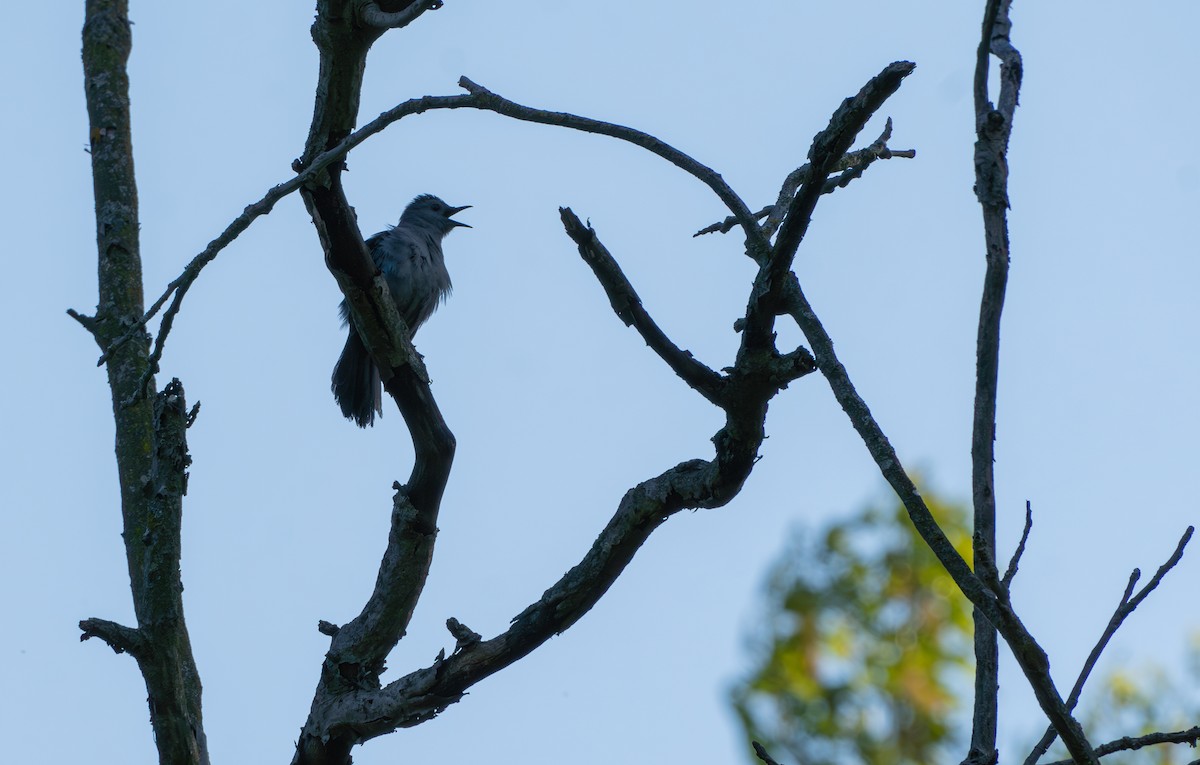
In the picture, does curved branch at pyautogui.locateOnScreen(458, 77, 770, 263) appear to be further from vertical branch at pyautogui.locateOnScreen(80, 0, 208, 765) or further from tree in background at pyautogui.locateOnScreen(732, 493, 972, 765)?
tree in background at pyautogui.locateOnScreen(732, 493, 972, 765)

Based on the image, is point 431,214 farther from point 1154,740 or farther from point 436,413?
point 1154,740

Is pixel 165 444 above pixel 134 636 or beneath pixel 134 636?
above

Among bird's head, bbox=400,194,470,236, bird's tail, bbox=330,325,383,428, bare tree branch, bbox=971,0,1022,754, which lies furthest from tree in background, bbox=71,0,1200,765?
bird's head, bbox=400,194,470,236

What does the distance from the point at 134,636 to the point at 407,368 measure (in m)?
1.29

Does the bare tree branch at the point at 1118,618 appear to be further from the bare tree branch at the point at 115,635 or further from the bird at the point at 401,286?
the bird at the point at 401,286

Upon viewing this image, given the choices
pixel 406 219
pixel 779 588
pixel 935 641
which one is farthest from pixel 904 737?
pixel 406 219

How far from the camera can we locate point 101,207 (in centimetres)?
565

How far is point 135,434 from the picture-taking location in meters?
5.07

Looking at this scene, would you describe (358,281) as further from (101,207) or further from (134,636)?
(101,207)

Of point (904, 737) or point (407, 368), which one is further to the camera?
point (904, 737)

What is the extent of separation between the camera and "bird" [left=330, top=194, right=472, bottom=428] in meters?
6.78

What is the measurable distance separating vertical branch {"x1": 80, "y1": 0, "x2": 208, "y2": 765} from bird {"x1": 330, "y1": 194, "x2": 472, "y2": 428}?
1.37 meters

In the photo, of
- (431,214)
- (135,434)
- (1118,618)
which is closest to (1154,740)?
(1118,618)

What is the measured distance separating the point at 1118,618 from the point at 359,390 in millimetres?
4788
